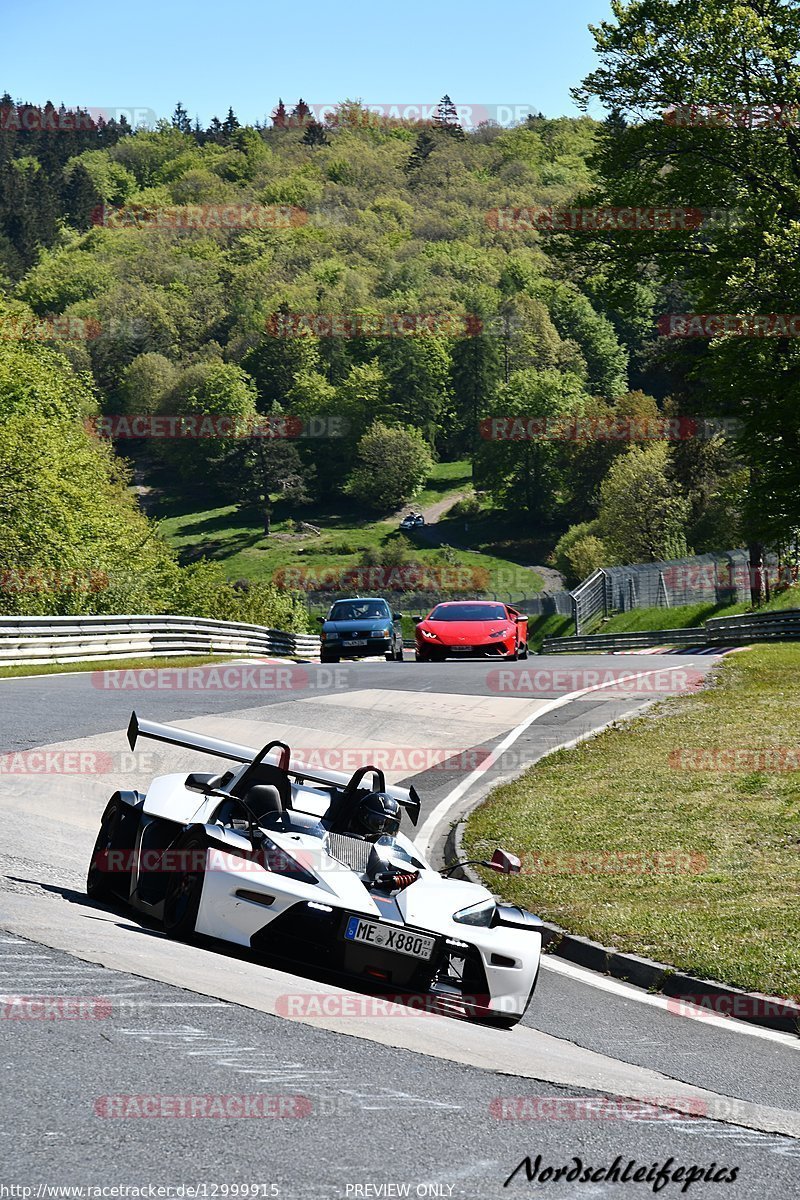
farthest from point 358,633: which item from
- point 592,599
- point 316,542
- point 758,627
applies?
point 316,542

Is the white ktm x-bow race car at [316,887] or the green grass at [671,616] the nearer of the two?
the white ktm x-bow race car at [316,887]

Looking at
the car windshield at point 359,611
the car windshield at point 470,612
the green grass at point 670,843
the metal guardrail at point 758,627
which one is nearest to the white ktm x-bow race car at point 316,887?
the green grass at point 670,843

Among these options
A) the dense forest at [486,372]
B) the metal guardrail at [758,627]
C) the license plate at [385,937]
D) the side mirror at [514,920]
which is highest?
the dense forest at [486,372]

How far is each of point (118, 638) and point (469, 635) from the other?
8.59m

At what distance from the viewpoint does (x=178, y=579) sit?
194 feet

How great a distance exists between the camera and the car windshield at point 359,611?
31844mm

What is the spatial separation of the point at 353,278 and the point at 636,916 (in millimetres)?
186404

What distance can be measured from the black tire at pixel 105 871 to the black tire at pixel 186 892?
732mm

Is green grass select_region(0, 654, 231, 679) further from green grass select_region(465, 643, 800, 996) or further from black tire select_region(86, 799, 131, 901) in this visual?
→ black tire select_region(86, 799, 131, 901)

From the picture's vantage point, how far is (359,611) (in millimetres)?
32000

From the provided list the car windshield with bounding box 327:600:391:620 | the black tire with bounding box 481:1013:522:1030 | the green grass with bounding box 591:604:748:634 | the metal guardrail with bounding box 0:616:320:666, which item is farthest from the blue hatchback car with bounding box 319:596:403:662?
the black tire with bounding box 481:1013:522:1030

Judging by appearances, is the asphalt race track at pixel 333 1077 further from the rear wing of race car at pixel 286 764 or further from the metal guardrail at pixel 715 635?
the metal guardrail at pixel 715 635

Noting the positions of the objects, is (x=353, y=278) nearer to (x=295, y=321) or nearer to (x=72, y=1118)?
(x=295, y=321)

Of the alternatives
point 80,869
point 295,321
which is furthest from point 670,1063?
point 295,321
